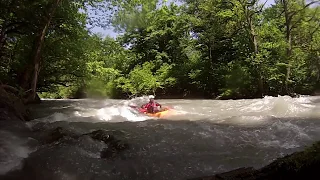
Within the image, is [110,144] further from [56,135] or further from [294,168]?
[294,168]

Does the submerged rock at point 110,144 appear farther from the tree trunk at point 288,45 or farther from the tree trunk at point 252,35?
the tree trunk at point 288,45

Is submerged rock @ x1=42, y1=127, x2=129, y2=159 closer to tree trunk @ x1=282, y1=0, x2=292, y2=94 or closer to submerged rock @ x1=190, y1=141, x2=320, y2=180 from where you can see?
submerged rock @ x1=190, y1=141, x2=320, y2=180

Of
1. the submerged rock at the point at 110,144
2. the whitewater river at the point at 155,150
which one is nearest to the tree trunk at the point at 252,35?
the whitewater river at the point at 155,150

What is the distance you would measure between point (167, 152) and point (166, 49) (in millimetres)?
24952

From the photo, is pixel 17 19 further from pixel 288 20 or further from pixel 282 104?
pixel 288 20

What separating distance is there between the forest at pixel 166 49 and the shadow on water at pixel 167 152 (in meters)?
6.46

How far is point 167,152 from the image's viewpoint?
5.66 meters

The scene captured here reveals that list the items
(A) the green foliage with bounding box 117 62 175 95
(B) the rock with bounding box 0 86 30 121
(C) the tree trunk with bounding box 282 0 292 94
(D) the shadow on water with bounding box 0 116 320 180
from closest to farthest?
(D) the shadow on water with bounding box 0 116 320 180 < (B) the rock with bounding box 0 86 30 121 < (C) the tree trunk with bounding box 282 0 292 94 < (A) the green foliage with bounding box 117 62 175 95

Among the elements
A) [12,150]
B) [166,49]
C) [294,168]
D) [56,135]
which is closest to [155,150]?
[56,135]

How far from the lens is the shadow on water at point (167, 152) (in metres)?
4.75

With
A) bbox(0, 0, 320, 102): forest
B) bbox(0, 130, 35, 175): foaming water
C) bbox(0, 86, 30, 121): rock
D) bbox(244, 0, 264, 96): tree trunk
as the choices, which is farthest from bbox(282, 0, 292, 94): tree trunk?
bbox(0, 130, 35, 175): foaming water

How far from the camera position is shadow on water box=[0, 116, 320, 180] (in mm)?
4750

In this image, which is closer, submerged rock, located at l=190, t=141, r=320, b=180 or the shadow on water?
submerged rock, located at l=190, t=141, r=320, b=180

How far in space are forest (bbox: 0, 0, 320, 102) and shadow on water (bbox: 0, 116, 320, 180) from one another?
6462 mm
